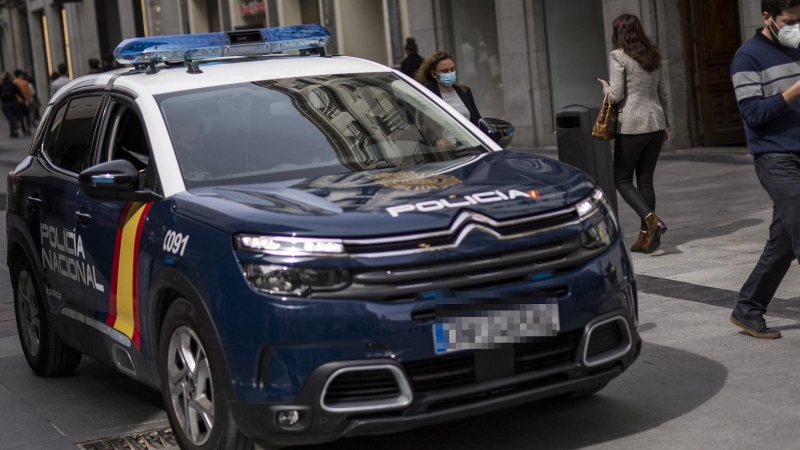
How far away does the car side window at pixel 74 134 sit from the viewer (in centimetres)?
643

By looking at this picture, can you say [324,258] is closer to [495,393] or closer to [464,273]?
[464,273]

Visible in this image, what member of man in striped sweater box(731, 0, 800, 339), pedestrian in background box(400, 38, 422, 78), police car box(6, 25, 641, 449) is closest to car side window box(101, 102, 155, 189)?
police car box(6, 25, 641, 449)

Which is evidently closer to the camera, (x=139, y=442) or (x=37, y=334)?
(x=139, y=442)

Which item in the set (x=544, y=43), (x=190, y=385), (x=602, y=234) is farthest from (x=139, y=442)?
(x=544, y=43)

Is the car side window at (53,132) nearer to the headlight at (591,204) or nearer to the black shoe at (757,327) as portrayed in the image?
the headlight at (591,204)

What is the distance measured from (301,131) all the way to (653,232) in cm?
440

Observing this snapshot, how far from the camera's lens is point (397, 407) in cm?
442

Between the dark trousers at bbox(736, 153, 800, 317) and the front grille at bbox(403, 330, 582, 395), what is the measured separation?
6.42 ft

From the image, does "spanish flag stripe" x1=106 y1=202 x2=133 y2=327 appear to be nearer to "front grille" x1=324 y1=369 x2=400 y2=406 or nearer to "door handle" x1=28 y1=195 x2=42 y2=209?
"door handle" x1=28 y1=195 x2=42 y2=209

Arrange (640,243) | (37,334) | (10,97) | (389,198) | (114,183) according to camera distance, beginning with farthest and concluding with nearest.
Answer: (10,97) < (640,243) < (37,334) < (114,183) < (389,198)

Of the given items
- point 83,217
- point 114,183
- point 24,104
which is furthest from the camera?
point 24,104

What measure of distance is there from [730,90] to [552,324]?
40.1 feet

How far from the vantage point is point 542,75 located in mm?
19234

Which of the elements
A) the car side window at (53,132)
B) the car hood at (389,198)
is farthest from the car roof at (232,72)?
the car hood at (389,198)
